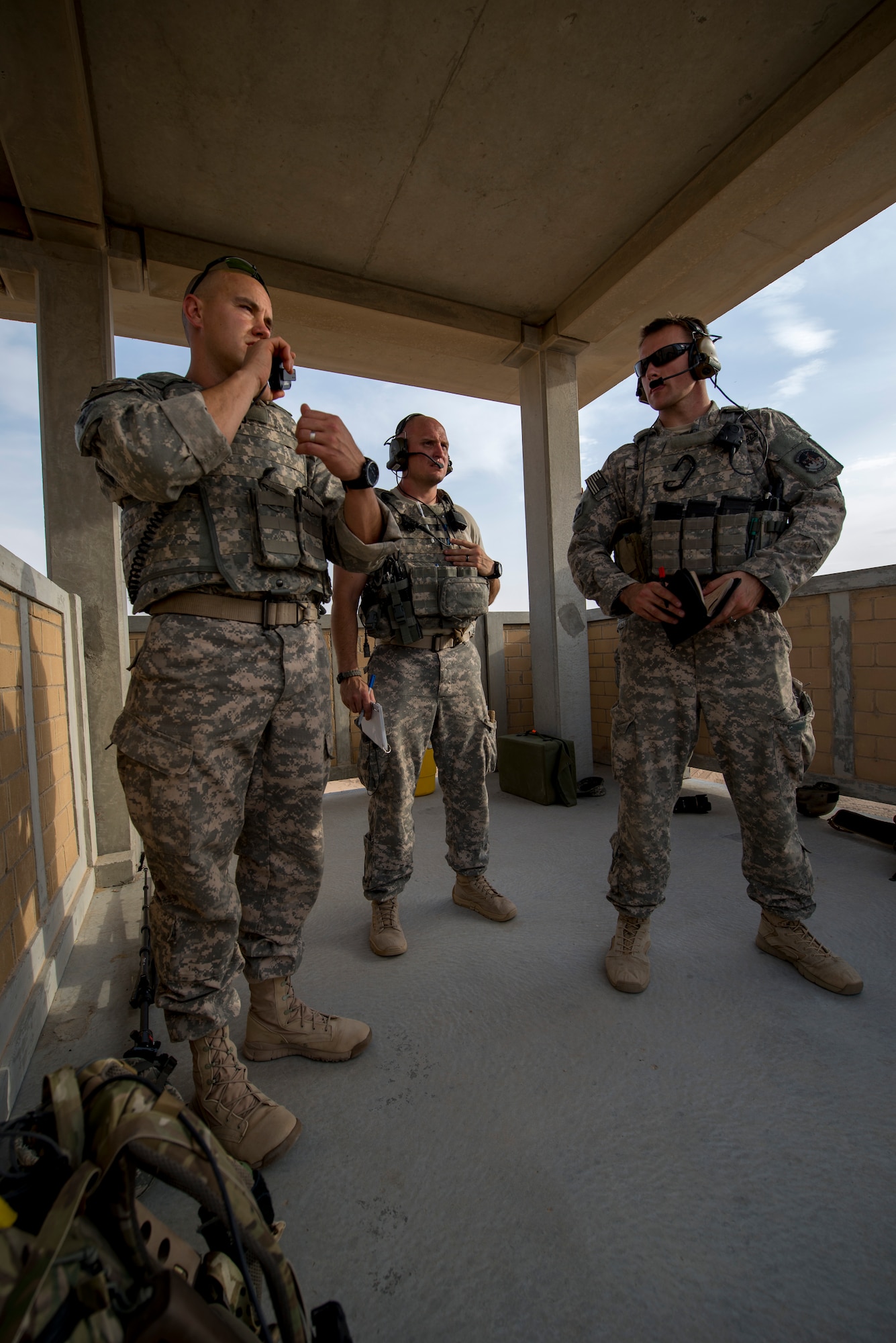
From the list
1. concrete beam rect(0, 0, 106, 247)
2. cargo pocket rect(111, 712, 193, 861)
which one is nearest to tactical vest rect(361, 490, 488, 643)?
cargo pocket rect(111, 712, 193, 861)

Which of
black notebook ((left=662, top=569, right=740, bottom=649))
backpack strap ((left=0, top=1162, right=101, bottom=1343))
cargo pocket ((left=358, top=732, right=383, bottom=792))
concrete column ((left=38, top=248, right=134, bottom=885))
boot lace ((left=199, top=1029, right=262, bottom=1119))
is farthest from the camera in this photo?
concrete column ((left=38, top=248, right=134, bottom=885))

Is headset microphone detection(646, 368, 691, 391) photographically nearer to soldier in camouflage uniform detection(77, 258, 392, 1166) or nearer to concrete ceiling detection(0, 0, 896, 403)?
soldier in camouflage uniform detection(77, 258, 392, 1166)

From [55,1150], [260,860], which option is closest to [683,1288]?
[55,1150]

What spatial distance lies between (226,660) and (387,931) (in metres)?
1.27

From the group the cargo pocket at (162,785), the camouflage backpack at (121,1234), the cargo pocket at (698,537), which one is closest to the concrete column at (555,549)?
the cargo pocket at (698,537)

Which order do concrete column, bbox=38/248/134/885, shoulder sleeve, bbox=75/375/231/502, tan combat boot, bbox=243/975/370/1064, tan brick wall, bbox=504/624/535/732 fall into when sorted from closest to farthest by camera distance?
shoulder sleeve, bbox=75/375/231/502 → tan combat boot, bbox=243/975/370/1064 → concrete column, bbox=38/248/134/885 → tan brick wall, bbox=504/624/535/732

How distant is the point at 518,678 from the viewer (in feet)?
17.6

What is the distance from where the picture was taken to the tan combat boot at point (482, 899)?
2266mm

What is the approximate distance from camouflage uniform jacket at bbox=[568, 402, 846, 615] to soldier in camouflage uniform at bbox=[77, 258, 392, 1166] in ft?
2.98

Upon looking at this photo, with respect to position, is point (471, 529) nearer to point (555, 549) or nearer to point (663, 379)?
point (663, 379)

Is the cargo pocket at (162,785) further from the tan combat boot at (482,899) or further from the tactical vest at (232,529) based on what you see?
the tan combat boot at (482,899)

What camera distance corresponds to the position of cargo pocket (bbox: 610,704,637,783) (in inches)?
72.1

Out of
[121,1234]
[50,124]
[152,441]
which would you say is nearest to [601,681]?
[152,441]

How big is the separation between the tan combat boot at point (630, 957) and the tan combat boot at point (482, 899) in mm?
470
